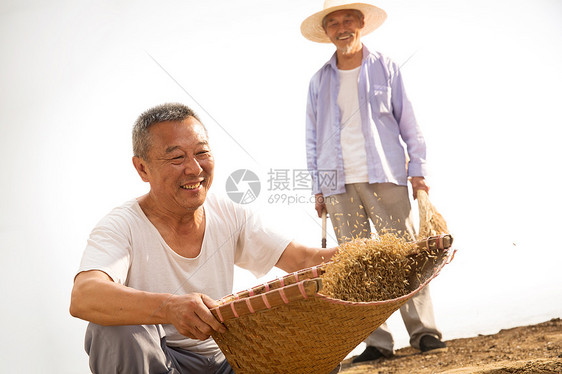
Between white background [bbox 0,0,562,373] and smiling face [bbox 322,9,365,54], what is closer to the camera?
smiling face [bbox 322,9,365,54]

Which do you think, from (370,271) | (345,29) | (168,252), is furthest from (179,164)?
(345,29)

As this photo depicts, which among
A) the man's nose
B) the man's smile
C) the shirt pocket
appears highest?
the shirt pocket

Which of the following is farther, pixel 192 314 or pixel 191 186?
pixel 191 186

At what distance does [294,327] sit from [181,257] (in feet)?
1.65

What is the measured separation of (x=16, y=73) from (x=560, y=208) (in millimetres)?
3790

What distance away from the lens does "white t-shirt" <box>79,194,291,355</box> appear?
5.12 feet

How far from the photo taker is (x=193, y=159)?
5.53ft

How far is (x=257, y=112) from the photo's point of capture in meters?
3.97

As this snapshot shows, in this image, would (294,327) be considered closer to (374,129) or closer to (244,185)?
(374,129)

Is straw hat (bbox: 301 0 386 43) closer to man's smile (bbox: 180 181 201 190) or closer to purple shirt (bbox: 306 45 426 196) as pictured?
purple shirt (bbox: 306 45 426 196)

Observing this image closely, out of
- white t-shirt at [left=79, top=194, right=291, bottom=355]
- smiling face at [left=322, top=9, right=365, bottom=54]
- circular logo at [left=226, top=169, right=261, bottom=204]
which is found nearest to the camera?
white t-shirt at [left=79, top=194, right=291, bottom=355]

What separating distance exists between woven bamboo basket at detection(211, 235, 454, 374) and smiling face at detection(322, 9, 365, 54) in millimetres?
1699

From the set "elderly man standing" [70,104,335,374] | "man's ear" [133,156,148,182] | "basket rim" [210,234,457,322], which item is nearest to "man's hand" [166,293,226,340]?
"basket rim" [210,234,457,322]

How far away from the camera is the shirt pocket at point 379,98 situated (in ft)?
9.54
